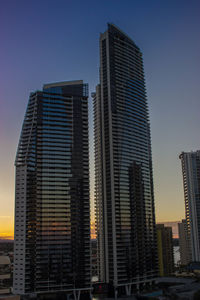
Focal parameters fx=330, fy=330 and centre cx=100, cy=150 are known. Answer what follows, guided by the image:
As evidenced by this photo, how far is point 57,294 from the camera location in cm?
14462

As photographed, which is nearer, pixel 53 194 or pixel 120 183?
pixel 53 194

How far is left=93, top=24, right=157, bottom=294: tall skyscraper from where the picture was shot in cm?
16750

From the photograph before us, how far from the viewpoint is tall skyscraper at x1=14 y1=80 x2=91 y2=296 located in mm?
147250

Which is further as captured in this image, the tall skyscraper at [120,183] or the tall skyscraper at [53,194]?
the tall skyscraper at [120,183]

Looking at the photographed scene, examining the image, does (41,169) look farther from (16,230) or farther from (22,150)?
(16,230)

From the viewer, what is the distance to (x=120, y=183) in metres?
176

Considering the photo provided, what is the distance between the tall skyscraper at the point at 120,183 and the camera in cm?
16750

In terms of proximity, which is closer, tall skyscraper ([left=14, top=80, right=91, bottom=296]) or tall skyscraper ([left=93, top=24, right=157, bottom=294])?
tall skyscraper ([left=14, top=80, right=91, bottom=296])

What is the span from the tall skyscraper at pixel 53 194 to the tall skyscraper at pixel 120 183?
14.6 meters

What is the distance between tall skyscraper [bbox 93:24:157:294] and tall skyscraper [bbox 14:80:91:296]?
574 inches

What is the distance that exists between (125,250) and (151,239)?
84.7ft

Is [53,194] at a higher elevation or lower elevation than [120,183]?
lower

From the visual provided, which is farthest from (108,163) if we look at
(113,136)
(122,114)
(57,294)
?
(57,294)

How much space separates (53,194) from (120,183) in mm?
37753
